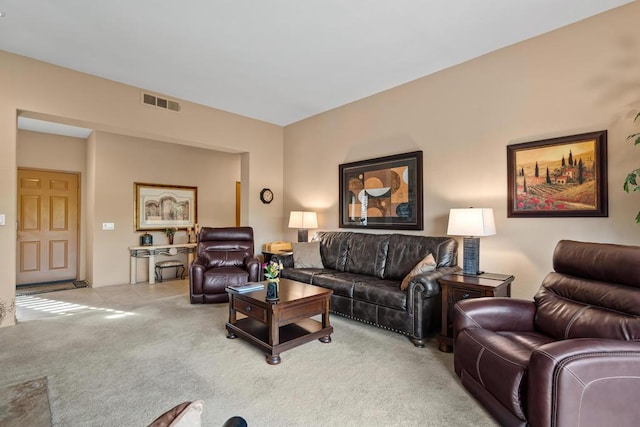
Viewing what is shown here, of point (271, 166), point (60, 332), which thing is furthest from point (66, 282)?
point (271, 166)

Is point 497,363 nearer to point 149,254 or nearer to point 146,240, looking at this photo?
point 149,254

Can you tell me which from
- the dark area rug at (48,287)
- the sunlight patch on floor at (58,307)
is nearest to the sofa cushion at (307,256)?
the sunlight patch on floor at (58,307)

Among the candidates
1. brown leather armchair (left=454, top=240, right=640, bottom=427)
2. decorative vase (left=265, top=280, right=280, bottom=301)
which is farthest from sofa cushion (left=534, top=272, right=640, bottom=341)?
decorative vase (left=265, top=280, right=280, bottom=301)

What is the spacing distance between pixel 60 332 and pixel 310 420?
117 inches

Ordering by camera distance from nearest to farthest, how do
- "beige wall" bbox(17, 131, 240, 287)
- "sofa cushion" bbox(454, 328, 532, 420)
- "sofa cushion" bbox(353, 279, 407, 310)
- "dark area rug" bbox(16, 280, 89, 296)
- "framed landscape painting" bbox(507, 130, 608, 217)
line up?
"sofa cushion" bbox(454, 328, 532, 420), "framed landscape painting" bbox(507, 130, 608, 217), "sofa cushion" bbox(353, 279, 407, 310), "dark area rug" bbox(16, 280, 89, 296), "beige wall" bbox(17, 131, 240, 287)

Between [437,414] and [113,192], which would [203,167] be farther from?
[437,414]

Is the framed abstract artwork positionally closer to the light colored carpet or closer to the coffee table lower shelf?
the light colored carpet

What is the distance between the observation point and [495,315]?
2.26m

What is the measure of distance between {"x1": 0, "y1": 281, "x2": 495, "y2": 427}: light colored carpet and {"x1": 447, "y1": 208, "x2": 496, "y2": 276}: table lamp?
880 millimetres

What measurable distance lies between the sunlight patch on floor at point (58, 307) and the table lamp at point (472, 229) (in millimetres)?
3899

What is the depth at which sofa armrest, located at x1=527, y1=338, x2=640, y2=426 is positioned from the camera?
4.79 ft

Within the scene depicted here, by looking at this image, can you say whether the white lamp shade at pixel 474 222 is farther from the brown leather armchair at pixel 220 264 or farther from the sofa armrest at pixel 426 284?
the brown leather armchair at pixel 220 264

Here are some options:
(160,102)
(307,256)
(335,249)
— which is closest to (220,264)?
(307,256)

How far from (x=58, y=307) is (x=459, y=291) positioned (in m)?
4.93
